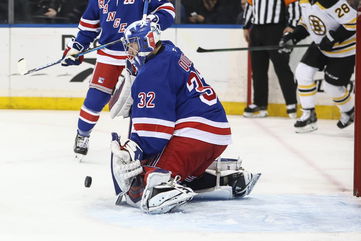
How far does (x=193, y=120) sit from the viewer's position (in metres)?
3.32

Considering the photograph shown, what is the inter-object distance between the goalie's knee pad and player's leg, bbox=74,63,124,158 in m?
1.47

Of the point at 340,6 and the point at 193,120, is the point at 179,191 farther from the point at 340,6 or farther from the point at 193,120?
the point at 340,6

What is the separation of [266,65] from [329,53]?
42.2 inches

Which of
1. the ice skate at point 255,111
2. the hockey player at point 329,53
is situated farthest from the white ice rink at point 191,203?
the ice skate at point 255,111

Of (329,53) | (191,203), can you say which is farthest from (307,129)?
(191,203)

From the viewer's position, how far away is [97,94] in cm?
459

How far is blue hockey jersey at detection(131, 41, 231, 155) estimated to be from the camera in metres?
3.19

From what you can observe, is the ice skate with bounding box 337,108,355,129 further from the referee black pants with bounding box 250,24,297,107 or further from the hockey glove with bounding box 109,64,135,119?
the hockey glove with bounding box 109,64,135,119

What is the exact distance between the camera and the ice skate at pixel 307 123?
6137 millimetres

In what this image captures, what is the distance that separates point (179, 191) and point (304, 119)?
124 inches

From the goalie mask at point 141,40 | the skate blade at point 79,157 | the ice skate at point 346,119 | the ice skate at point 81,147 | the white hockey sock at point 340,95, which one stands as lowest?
the ice skate at point 346,119

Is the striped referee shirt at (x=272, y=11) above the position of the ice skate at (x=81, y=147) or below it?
above

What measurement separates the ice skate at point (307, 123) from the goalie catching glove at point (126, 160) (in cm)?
308

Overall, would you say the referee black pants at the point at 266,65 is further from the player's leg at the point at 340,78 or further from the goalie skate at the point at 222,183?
the goalie skate at the point at 222,183
